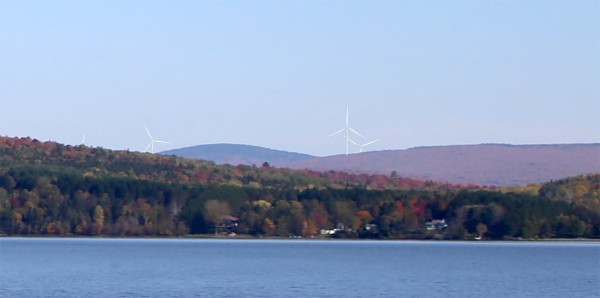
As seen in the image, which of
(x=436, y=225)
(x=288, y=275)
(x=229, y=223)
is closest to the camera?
(x=288, y=275)

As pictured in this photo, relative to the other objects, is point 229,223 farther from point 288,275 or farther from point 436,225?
point 288,275

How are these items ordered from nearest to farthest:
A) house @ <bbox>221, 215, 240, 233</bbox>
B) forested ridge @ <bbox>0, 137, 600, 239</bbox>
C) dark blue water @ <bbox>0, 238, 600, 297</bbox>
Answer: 1. dark blue water @ <bbox>0, 238, 600, 297</bbox>
2. forested ridge @ <bbox>0, 137, 600, 239</bbox>
3. house @ <bbox>221, 215, 240, 233</bbox>

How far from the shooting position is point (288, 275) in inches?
4075

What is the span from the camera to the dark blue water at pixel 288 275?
85000mm

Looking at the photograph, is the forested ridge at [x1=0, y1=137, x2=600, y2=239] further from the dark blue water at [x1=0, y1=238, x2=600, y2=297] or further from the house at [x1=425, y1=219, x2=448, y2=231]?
the dark blue water at [x1=0, y1=238, x2=600, y2=297]

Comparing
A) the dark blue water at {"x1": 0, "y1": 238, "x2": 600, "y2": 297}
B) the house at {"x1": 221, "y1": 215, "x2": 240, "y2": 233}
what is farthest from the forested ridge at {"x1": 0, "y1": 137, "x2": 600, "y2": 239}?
the dark blue water at {"x1": 0, "y1": 238, "x2": 600, "y2": 297}

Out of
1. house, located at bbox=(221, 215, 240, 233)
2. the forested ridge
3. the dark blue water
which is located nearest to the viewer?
the dark blue water

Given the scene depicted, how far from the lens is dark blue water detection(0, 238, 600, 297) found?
8500 centimetres

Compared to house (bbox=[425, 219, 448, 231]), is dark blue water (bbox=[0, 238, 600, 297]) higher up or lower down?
lower down

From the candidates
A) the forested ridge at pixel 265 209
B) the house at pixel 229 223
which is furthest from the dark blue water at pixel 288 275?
the house at pixel 229 223

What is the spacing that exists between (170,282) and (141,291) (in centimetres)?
967

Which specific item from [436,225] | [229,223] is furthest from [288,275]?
[229,223]

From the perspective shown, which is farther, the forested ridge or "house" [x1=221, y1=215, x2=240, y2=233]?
"house" [x1=221, y1=215, x2=240, y2=233]

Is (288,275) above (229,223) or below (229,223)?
below
